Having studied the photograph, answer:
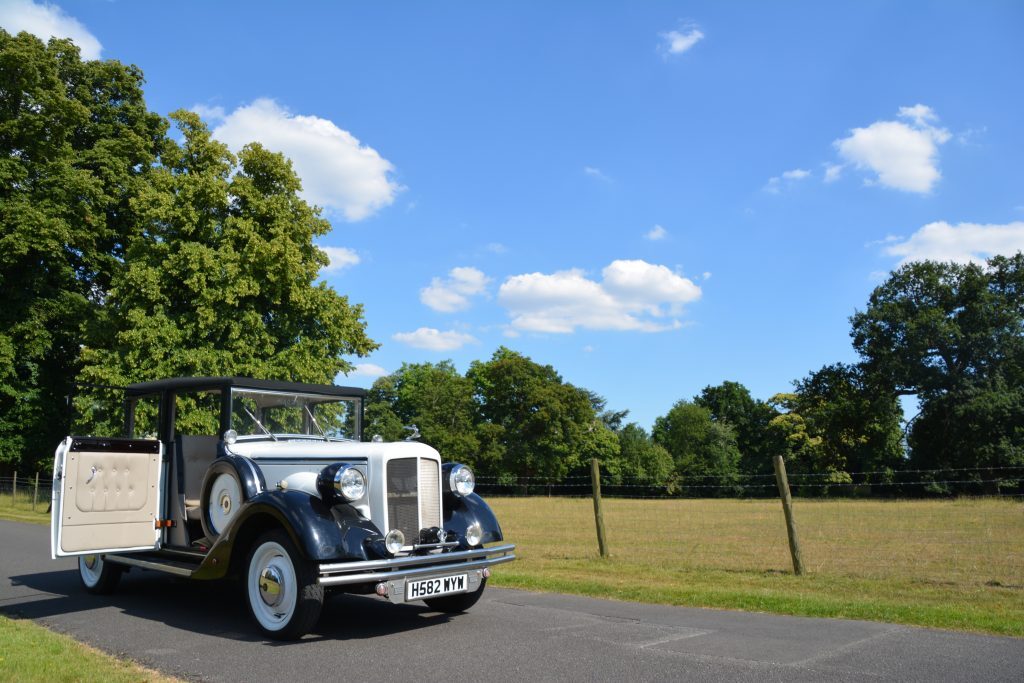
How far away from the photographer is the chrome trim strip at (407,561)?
18.1 ft

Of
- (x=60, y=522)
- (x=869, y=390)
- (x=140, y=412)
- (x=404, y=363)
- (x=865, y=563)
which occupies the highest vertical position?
(x=404, y=363)

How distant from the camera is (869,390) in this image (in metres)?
49.7

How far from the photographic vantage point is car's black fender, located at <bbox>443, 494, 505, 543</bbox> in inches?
272

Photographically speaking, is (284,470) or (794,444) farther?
(794,444)

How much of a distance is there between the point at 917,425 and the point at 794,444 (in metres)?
17.5

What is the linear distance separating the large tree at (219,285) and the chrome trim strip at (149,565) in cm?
1670

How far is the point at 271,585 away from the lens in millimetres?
6023

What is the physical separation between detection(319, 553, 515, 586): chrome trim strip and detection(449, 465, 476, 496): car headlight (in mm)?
757

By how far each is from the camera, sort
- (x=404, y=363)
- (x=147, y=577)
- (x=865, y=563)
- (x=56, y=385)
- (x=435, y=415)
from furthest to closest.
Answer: (x=404, y=363), (x=435, y=415), (x=56, y=385), (x=865, y=563), (x=147, y=577)

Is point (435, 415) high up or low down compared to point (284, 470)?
up

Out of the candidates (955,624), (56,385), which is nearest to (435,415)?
(56,385)

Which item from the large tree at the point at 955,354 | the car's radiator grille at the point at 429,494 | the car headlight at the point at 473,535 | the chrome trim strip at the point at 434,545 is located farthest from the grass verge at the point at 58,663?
the large tree at the point at 955,354

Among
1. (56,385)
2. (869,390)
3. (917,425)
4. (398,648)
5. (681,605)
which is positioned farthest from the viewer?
(869,390)

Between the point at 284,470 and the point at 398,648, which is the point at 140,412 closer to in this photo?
the point at 284,470
